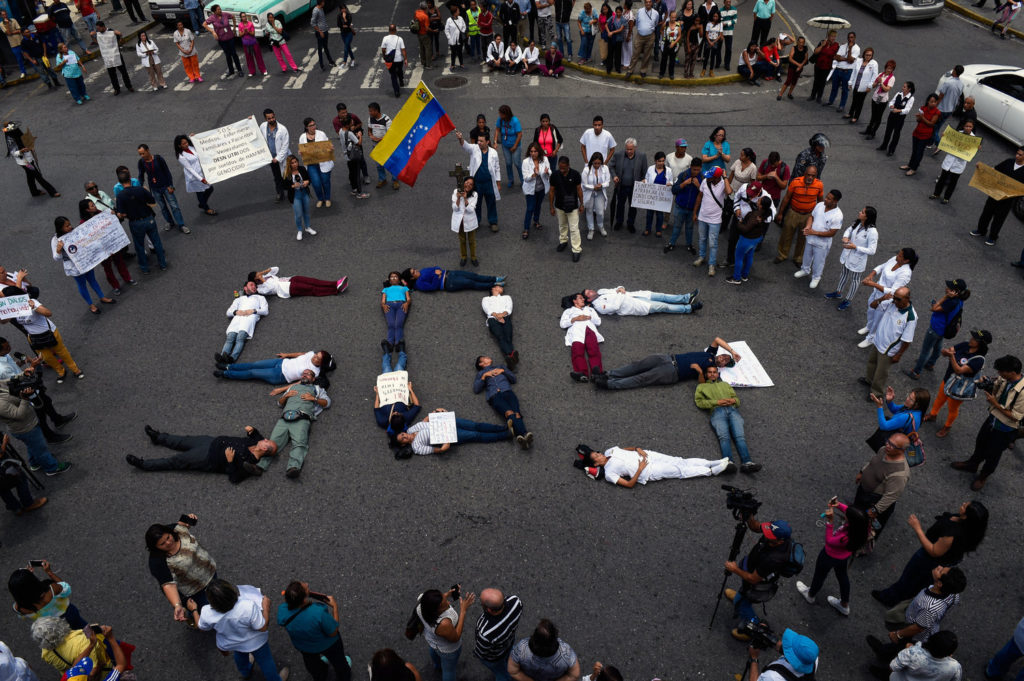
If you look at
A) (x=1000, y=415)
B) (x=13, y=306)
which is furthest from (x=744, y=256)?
(x=13, y=306)

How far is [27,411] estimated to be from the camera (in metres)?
8.29

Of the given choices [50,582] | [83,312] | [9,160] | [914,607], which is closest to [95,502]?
[50,582]

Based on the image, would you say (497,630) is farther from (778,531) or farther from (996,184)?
(996,184)

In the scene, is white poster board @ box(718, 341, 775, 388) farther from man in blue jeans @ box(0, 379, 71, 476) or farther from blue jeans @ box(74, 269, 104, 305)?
blue jeans @ box(74, 269, 104, 305)

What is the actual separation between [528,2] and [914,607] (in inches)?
753

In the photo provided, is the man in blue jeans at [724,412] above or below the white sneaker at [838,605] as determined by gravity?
above

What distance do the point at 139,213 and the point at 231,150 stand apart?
247 centimetres

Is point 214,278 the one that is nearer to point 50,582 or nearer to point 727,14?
point 50,582

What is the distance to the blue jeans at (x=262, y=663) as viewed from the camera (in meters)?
Result: 6.24

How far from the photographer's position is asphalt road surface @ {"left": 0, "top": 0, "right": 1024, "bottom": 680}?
713cm

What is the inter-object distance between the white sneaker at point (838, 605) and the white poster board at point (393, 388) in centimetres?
548

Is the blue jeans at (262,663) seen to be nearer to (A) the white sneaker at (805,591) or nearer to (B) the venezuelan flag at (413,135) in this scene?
(A) the white sneaker at (805,591)

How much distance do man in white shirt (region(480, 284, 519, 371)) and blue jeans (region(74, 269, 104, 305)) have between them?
647cm

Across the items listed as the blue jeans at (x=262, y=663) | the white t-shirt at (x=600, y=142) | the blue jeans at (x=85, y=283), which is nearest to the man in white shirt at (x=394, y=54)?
the white t-shirt at (x=600, y=142)
